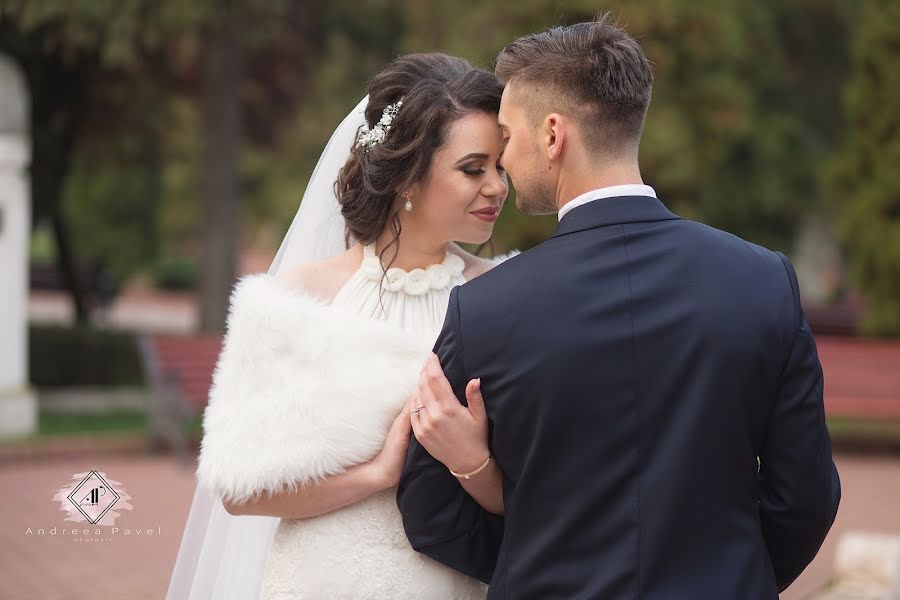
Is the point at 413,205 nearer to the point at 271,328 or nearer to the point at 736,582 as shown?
the point at 271,328

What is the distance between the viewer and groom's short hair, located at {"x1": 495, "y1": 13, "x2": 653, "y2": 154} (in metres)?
2.17

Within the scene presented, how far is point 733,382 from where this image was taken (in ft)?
6.93

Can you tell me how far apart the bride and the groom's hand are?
0.28 m

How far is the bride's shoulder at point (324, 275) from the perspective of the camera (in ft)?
9.36

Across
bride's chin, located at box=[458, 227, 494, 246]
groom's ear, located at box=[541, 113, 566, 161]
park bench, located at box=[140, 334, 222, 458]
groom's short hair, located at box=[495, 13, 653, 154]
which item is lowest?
park bench, located at box=[140, 334, 222, 458]

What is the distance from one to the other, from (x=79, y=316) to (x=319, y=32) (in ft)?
16.4

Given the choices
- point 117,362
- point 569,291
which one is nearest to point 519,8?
point 117,362

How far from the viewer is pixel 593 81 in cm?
217

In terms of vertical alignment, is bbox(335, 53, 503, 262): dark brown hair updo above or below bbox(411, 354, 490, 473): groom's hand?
above

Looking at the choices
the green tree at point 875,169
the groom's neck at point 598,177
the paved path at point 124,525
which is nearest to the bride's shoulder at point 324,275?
the groom's neck at point 598,177

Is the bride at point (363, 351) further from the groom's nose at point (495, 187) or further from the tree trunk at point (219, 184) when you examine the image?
the tree trunk at point (219, 184)

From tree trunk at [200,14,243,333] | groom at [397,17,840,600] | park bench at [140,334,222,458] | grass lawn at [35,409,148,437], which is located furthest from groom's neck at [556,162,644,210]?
tree trunk at [200,14,243,333]

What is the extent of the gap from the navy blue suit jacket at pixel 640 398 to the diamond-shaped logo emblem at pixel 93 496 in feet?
11.2

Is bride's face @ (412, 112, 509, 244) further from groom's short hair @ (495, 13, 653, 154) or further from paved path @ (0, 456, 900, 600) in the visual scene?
paved path @ (0, 456, 900, 600)
